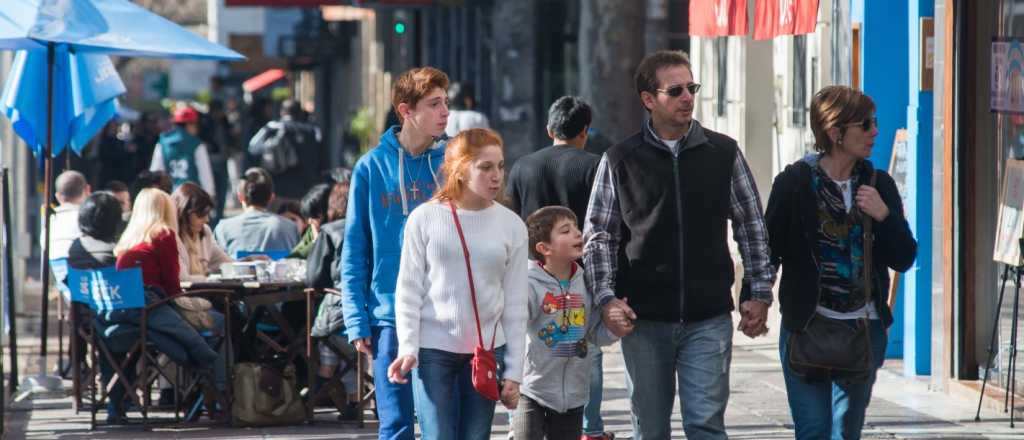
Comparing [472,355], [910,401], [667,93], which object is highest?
[667,93]

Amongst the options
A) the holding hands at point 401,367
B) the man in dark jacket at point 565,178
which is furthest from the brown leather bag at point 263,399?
the holding hands at point 401,367

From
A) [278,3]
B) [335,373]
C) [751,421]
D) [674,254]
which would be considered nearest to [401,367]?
[674,254]

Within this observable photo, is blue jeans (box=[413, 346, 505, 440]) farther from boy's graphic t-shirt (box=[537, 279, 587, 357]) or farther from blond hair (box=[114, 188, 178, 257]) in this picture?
Result: blond hair (box=[114, 188, 178, 257])

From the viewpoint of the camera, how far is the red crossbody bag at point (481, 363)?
19.9ft

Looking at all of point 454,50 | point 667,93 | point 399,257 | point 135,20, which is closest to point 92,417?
point 135,20

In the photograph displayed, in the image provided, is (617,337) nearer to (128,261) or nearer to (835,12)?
(128,261)

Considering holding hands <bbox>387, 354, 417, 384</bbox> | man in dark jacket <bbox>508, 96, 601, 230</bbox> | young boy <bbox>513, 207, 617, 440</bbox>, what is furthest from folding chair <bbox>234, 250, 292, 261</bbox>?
holding hands <bbox>387, 354, 417, 384</bbox>

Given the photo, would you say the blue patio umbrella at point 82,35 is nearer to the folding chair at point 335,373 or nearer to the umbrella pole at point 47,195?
the umbrella pole at point 47,195

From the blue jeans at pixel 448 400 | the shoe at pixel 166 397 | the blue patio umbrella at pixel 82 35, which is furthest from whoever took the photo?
the blue patio umbrella at pixel 82 35

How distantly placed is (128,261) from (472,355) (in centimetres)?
406

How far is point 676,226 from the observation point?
6.43m

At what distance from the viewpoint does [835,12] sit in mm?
12445

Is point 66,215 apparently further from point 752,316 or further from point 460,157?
point 752,316

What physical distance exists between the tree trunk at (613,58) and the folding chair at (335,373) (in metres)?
7.28
